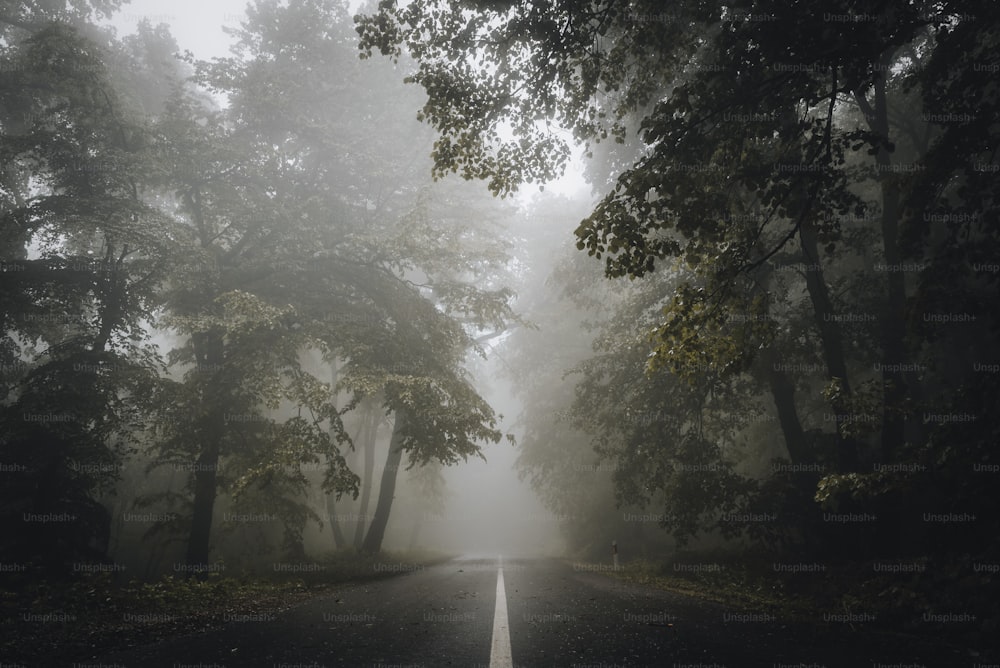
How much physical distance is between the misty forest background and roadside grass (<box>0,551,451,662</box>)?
5.75 ft

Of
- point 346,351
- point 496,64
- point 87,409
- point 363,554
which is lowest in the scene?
point 363,554

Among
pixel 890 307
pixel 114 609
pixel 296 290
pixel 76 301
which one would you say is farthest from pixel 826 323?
pixel 76 301

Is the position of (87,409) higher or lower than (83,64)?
lower

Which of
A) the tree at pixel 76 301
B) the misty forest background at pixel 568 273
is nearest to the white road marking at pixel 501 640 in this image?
the misty forest background at pixel 568 273

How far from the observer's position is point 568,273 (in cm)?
1595

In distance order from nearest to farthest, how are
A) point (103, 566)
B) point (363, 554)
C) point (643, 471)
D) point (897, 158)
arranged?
point (103, 566) < point (643, 471) < point (897, 158) < point (363, 554)

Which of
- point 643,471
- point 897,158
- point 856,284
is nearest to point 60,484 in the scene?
point 643,471

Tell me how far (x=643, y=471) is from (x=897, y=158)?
12073mm

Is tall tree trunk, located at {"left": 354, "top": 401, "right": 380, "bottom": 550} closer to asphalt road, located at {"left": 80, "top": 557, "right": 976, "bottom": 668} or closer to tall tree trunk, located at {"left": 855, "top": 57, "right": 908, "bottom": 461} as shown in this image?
asphalt road, located at {"left": 80, "top": 557, "right": 976, "bottom": 668}

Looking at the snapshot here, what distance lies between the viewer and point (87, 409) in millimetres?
9453

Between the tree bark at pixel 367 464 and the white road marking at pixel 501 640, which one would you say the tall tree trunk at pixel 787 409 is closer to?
the white road marking at pixel 501 640

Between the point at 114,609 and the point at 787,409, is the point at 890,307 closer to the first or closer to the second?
the point at 787,409

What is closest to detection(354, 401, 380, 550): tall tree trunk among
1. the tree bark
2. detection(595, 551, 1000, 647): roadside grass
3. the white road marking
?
the tree bark

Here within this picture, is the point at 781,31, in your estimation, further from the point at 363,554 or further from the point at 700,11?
the point at 363,554
